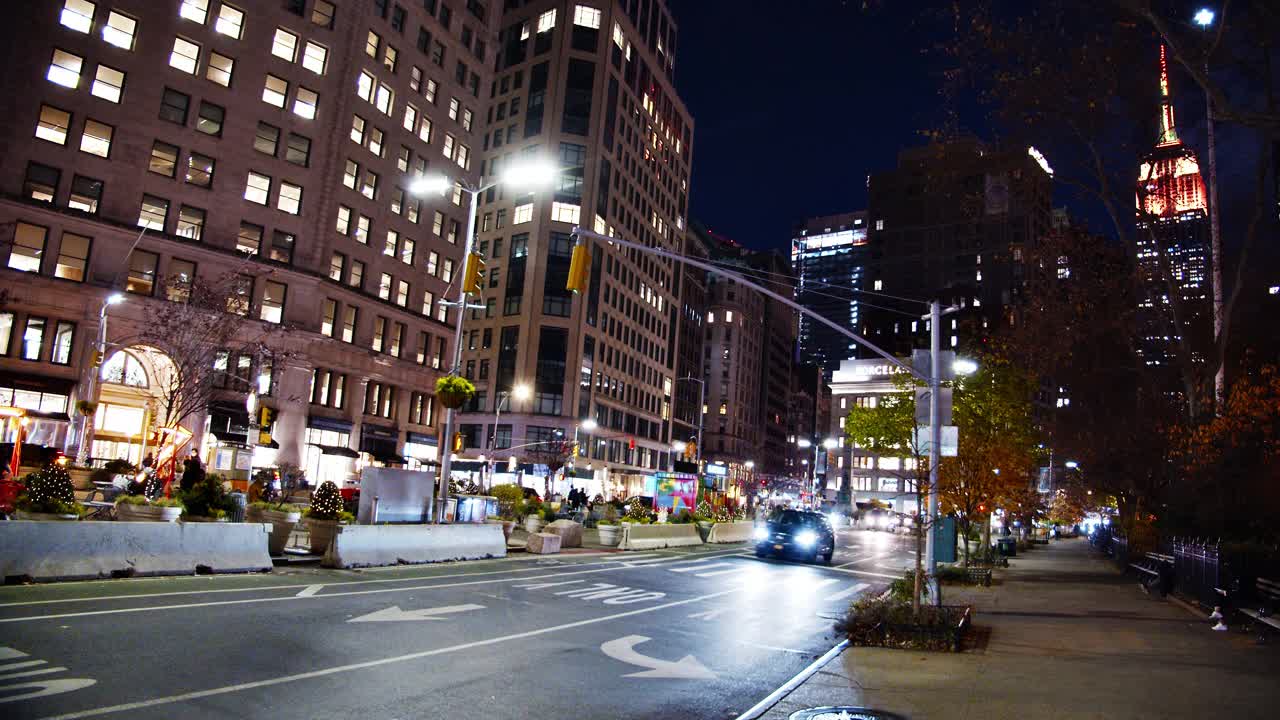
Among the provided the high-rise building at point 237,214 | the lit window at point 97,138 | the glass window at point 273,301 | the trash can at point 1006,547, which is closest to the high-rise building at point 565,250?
the high-rise building at point 237,214

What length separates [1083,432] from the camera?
3928 cm

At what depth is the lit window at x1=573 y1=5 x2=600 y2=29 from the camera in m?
84.8

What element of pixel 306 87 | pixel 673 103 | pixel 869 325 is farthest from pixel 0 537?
pixel 869 325

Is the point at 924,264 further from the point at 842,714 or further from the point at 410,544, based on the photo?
the point at 842,714

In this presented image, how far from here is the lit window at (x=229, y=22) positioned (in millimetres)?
43969

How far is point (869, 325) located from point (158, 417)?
13741 centimetres

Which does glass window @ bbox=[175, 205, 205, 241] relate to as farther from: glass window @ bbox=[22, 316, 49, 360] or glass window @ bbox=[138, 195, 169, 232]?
glass window @ bbox=[22, 316, 49, 360]

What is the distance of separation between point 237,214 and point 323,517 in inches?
1218

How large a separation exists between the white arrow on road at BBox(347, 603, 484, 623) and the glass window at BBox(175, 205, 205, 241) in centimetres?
3715

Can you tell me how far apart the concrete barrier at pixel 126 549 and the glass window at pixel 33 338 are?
1148 inches

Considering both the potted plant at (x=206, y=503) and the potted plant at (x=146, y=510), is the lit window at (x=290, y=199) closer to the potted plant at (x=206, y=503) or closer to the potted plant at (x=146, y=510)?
the potted plant at (x=206, y=503)

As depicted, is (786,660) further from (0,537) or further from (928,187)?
(928,187)

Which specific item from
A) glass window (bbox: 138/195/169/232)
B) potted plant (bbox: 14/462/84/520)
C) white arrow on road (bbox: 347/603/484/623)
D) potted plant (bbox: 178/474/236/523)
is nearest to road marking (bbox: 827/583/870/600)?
white arrow on road (bbox: 347/603/484/623)

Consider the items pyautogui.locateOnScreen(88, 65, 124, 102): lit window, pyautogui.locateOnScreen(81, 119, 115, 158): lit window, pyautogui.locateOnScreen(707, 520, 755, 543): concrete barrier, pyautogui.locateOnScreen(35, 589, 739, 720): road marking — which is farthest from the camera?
pyautogui.locateOnScreen(88, 65, 124, 102): lit window
